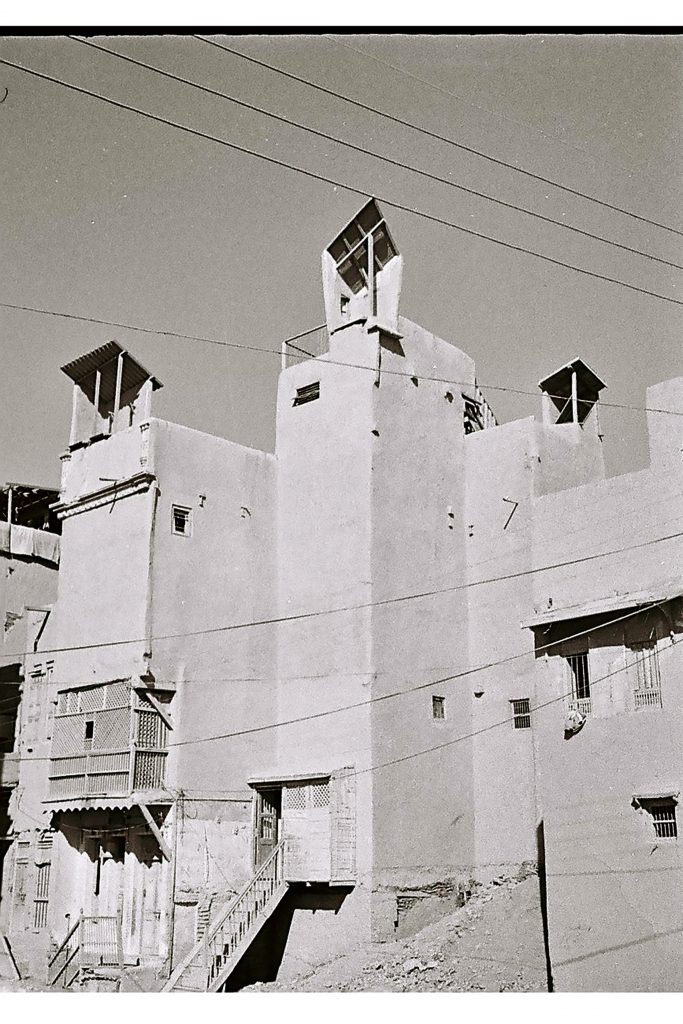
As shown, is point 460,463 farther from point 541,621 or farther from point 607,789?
point 607,789

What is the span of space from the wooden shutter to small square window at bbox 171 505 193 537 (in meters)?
2.95

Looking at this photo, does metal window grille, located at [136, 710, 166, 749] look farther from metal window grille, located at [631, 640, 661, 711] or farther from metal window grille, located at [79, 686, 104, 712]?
metal window grille, located at [631, 640, 661, 711]

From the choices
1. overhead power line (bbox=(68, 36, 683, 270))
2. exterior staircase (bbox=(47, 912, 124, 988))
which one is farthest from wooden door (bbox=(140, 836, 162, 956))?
overhead power line (bbox=(68, 36, 683, 270))

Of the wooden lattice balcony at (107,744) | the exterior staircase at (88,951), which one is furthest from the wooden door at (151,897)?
the wooden lattice balcony at (107,744)

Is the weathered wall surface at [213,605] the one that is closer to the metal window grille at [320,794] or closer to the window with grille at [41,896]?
the metal window grille at [320,794]

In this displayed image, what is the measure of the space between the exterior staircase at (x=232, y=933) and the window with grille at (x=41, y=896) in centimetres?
151

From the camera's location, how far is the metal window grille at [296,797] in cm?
1219

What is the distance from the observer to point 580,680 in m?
10.9

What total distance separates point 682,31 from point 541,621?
5.21 m

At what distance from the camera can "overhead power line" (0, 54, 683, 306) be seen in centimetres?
1009

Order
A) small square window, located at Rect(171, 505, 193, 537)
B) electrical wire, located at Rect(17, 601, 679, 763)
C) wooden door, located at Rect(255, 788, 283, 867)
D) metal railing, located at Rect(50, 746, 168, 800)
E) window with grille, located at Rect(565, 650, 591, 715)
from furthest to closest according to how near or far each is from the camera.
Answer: small square window, located at Rect(171, 505, 193, 537)
wooden door, located at Rect(255, 788, 283, 867)
electrical wire, located at Rect(17, 601, 679, 763)
metal railing, located at Rect(50, 746, 168, 800)
window with grille, located at Rect(565, 650, 591, 715)

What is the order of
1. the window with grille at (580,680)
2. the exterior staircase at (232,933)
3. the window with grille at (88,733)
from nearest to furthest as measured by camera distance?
the window with grille at (580,680), the exterior staircase at (232,933), the window with grille at (88,733)

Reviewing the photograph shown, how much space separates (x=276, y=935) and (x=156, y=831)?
160 cm

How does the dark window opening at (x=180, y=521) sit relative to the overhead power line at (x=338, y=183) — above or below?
below
